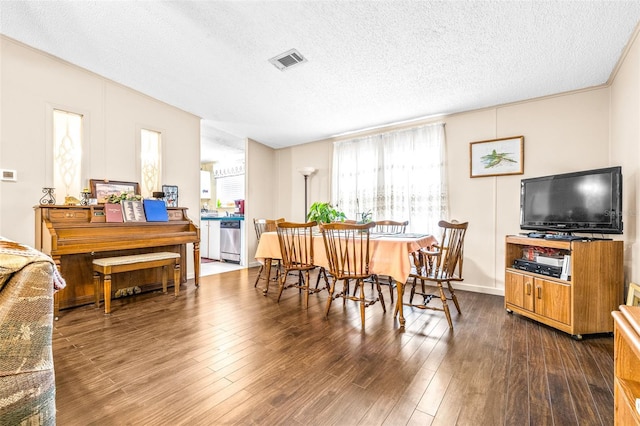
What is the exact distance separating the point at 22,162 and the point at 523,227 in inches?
206

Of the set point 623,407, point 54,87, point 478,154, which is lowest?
point 623,407

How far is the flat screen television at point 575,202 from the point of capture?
2258mm

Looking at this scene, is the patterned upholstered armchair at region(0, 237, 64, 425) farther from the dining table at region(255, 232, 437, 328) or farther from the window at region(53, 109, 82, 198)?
the window at region(53, 109, 82, 198)

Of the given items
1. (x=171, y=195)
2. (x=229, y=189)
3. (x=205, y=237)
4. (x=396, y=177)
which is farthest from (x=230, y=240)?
(x=396, y=177)

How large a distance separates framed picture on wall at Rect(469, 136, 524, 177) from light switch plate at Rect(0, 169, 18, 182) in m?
5.11

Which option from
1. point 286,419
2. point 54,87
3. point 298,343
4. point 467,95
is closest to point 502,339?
point 298,343

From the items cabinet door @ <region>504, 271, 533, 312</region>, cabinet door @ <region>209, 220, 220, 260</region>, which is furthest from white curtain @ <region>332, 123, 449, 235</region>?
cabinet door @ <region>209, 220, 220, 260</region>

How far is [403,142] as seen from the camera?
4.23 meters

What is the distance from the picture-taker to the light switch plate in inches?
105

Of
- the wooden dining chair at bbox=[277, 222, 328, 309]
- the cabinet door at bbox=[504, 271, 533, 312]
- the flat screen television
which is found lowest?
the cabinet door at bbox=[504, 271, 533, 312]

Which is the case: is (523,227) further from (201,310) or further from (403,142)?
(201,310)

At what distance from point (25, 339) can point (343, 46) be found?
2.71 metres

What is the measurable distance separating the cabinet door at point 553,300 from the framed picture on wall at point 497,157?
154cm

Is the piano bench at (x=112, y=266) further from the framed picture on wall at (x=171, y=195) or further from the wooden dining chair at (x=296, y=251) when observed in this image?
the wooden dining chair at (x=296, y=251)
